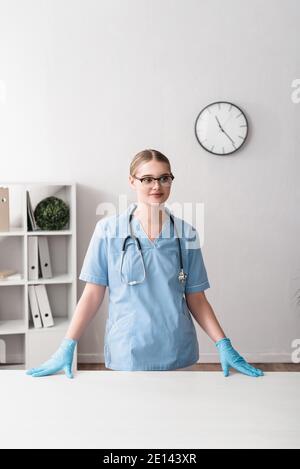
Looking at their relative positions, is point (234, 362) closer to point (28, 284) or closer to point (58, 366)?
point (58, 366)

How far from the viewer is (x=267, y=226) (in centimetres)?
414

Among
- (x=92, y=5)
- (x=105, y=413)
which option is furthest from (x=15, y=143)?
(x=105, y=413)

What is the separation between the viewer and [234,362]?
1.88m

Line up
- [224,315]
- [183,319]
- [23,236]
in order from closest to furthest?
[183,319] → [23,236] → [224,315]

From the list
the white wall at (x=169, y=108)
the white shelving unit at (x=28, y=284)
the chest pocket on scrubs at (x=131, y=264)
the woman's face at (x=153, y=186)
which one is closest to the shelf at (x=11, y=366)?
the white shelving unit at (x=28, y=284)

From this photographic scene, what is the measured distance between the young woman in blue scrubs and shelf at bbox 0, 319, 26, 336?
1800 millimetres

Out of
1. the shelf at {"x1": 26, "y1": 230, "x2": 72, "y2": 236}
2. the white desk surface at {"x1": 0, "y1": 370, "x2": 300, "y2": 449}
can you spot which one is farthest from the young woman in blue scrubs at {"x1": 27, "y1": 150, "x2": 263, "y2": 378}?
the shelf at {"x1": 26, "y1": 230, "x2": 72, "y2": 236}

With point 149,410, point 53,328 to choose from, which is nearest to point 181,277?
point 149,410

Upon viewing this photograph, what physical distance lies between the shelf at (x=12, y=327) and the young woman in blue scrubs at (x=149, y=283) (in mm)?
1800

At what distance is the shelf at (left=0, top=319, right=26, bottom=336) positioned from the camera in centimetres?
378

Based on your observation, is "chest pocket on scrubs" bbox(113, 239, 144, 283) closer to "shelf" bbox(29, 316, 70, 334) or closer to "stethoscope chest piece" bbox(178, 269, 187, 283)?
"stethoscope chest piece" bbox(178, 269, 187, 283)

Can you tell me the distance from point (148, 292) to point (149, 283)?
32mm

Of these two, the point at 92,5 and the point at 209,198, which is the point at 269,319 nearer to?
the point at 209,198

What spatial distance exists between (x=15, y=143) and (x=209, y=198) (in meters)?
1.39
